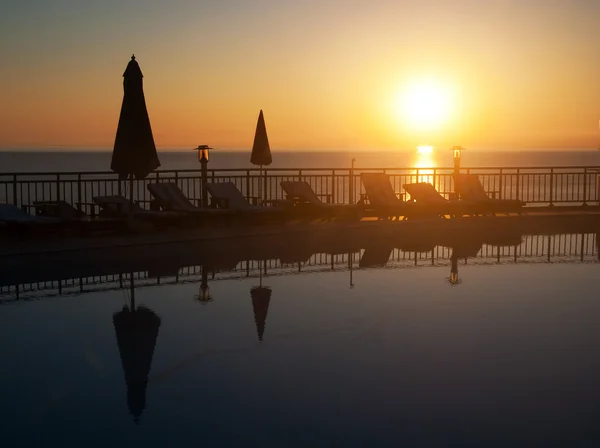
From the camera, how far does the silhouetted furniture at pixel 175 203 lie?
12875 millimetres

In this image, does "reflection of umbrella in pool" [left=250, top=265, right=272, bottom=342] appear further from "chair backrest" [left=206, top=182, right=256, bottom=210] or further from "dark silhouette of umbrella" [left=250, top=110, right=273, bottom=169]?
"dark silhouette of umbrella" [left=250, top=110, right=273, bottom=169]

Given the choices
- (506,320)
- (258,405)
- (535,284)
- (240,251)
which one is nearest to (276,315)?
(506,320)

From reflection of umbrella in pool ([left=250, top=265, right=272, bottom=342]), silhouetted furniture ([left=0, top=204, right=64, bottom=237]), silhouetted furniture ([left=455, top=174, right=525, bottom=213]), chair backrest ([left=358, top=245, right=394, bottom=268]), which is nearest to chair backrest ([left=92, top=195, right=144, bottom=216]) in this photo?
silhouetted furniture ([left=0, top=204, right=64, bottom=237])

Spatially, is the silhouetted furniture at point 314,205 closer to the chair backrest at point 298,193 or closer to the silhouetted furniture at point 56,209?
the chair backrest at point 298,193

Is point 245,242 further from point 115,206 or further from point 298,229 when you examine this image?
point 115,206

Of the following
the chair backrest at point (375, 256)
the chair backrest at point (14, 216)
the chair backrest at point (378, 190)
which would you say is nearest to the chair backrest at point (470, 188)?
the chair backrest at point (378, 190)

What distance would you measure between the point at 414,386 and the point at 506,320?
2.31m

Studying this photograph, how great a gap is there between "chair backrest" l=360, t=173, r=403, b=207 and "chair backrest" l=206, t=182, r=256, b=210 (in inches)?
107

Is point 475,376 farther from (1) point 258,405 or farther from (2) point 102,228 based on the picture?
(2) point 102,228

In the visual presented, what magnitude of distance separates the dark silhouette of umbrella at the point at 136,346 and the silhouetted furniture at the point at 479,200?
31.0ft

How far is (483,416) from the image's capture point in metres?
4.68

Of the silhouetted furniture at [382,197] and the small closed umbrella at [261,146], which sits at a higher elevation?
the small closed umbrella at [261,146]

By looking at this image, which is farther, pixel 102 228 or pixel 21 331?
pixel 102 228

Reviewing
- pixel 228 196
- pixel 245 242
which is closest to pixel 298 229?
pixel 245 242
